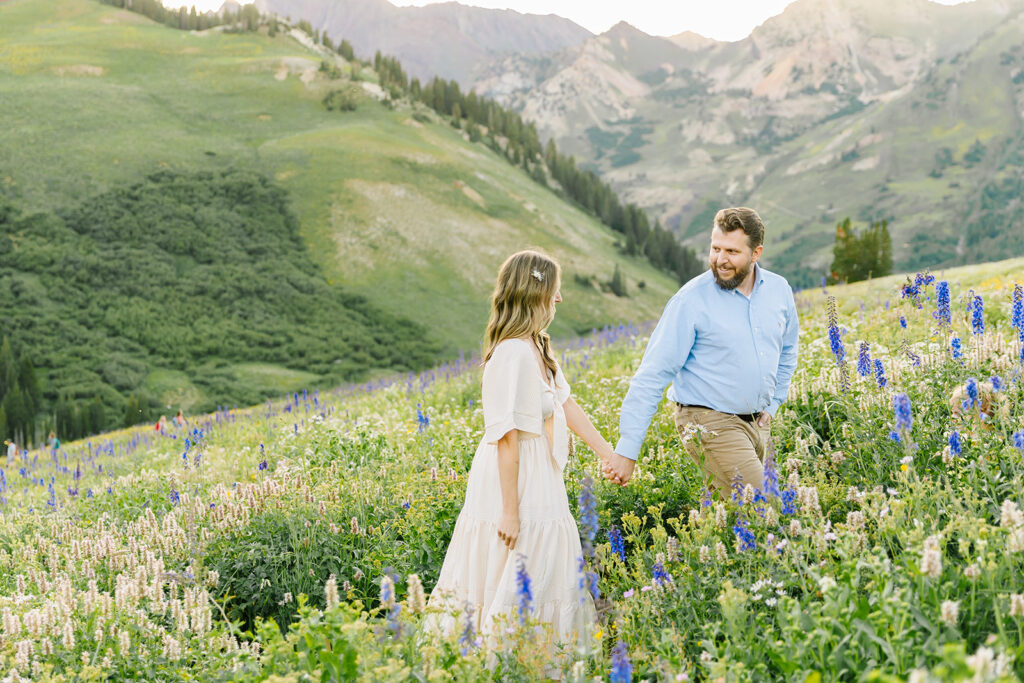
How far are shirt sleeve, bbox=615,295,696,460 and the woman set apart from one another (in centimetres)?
49

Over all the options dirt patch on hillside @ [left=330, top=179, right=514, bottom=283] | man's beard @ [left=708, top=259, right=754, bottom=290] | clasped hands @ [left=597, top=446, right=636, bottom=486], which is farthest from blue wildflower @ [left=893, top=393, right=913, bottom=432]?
dirt patch on hillside @ [left=330, top=179, right=514, bottom=283]

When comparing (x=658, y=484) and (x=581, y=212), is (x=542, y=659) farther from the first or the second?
(x=581, y=212)

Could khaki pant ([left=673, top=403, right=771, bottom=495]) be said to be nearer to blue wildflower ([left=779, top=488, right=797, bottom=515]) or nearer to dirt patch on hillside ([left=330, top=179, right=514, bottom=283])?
blue wildflower ([left=779, top=488, right=797, bottom=515])

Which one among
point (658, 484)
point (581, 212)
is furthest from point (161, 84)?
point (658, 484)

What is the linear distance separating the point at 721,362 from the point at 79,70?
11152 centimetres

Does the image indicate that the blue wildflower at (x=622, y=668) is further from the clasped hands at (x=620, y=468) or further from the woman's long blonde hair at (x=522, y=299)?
the woman's long blonde hair at (x=522, y=299)

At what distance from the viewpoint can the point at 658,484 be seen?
20.2ft

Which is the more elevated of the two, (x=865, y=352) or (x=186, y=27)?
(x=186, y=27)

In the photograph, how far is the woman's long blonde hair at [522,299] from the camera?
468 cm

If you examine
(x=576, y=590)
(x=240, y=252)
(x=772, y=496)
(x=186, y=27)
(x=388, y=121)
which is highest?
(x=186, y=27)

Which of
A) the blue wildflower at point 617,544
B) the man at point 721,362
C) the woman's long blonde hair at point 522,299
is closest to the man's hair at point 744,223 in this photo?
the man at point 721,362

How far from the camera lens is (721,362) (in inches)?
202

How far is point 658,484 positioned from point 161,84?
107037mm

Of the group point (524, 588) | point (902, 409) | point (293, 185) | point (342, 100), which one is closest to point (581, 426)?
point (524, 588)
